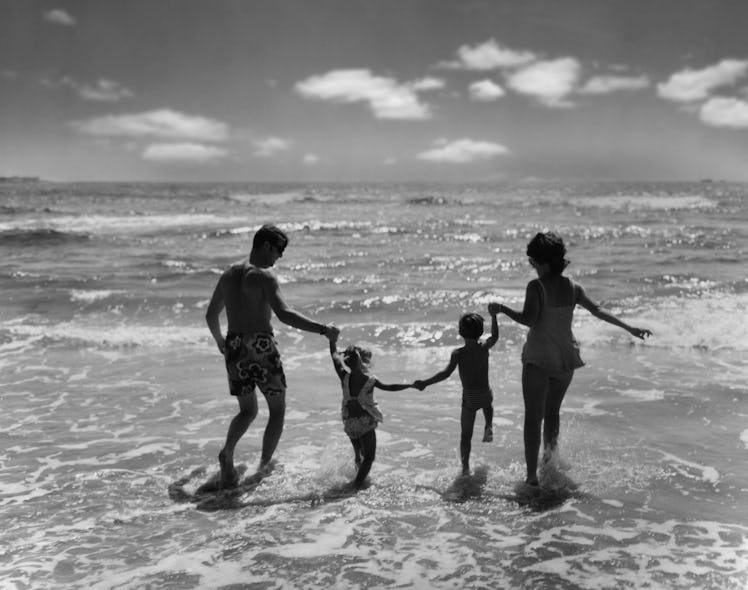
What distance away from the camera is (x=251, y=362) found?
18.2ft

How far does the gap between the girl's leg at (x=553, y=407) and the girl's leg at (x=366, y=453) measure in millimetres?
1450

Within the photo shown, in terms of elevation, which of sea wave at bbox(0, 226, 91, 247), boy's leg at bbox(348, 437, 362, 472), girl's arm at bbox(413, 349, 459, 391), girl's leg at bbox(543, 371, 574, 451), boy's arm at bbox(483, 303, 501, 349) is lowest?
boy's leg at bbox(348, 437, 362, 472)

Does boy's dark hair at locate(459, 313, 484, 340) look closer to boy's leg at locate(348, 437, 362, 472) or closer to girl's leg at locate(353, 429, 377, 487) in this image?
girl's leg at locate(353, 429, 377, 487)

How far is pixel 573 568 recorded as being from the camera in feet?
14.2

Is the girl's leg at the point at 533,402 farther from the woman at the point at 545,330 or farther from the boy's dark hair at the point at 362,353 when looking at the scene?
the boy's dark hair at the point at 362,353

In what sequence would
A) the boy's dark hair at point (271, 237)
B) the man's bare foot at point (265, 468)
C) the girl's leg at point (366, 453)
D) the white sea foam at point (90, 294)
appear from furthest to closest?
the white sea foam at point (90, 294) < the man's bare foot at point (265, 468) < the girl's leg at point (366, 453) < the boy's dark hair at point (271, 237)

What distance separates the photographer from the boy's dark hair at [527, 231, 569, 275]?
5137mm

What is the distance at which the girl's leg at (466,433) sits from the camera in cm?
564

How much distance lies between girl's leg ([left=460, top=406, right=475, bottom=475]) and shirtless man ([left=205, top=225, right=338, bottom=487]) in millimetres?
1342

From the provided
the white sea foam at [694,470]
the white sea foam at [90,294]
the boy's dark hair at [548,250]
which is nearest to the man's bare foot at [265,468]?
the boy's dark hair at [548,250]

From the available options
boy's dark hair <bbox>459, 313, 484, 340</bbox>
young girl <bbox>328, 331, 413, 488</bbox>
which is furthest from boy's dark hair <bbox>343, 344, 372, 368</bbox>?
boy's dark hair <bbox>459, 313, 484, 340</bbox>

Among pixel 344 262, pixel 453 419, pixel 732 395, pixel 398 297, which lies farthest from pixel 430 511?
pixel 344 262

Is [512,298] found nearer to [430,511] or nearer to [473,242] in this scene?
[430,511]

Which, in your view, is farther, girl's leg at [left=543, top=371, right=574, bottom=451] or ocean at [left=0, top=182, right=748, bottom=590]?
girl's leg at [left=543, top=371, right=574, bottom=451]
